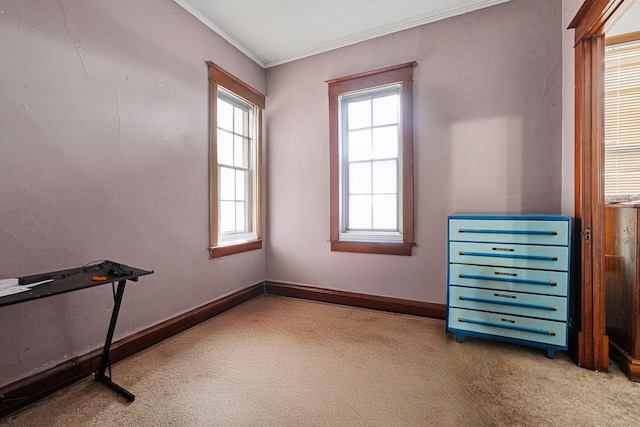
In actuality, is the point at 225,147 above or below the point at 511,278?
above

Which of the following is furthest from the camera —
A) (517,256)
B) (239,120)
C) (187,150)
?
(239,120)

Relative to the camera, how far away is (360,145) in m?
3.45

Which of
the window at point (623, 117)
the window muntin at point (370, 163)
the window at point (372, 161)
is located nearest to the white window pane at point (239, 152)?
the window at point (372, 161)

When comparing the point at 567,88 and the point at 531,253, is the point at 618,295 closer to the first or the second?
the point at 531,253

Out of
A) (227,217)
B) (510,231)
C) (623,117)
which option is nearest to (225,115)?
(227,217)

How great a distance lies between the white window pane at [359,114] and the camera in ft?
11.2

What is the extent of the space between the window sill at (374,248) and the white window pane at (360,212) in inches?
9.9

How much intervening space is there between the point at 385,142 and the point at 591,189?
1.88m

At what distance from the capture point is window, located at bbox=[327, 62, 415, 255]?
308 centimetres

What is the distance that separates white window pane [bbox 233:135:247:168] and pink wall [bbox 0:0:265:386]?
596 mm

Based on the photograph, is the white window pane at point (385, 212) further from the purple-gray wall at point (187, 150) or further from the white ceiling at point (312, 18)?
the white ceiling at point (312, 18)

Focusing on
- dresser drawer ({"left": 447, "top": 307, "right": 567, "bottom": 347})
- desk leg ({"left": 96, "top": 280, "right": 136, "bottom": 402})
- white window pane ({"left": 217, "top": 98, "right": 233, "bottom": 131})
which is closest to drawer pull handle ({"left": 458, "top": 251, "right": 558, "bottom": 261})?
dresser drawer ({"left": 447, "top": 307, "right": 567, "bottom": 347})

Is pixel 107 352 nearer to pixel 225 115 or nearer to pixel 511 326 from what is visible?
pixel 225 115

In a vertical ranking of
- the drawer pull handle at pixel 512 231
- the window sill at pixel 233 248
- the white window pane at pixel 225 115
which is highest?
the white window pane at pixel 225 115
